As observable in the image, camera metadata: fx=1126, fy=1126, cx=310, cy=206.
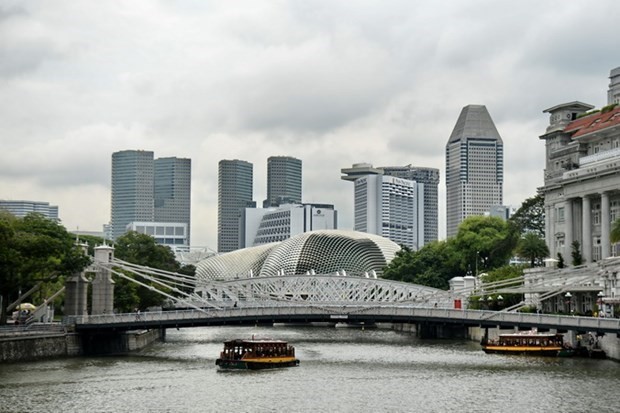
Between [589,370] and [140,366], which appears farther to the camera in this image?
[140,366]

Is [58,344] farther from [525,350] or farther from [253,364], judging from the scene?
[525,350]

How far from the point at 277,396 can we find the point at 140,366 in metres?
24.3

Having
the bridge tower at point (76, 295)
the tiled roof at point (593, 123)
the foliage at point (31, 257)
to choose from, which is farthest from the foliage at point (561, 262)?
the bridge tower at point (76, 295)

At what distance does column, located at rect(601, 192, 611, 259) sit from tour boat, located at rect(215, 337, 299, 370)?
4588cm

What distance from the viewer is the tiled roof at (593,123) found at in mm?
125688

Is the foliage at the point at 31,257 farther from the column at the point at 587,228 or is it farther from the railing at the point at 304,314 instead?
the column at the point at 587,228

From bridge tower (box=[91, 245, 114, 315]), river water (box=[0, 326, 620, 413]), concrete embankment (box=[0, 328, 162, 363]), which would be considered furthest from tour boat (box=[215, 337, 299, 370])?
bridge tower (box=[91, 245, 114, 315])

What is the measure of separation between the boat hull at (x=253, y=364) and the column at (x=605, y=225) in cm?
4706

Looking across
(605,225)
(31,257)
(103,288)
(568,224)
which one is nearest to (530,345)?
(605,225)

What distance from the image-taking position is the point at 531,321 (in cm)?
9338

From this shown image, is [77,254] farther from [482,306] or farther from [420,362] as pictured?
[482,306]

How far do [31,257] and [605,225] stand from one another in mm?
61463

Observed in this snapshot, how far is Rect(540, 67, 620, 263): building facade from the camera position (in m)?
123

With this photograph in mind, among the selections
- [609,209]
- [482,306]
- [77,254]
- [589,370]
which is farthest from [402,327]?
[589,370]
